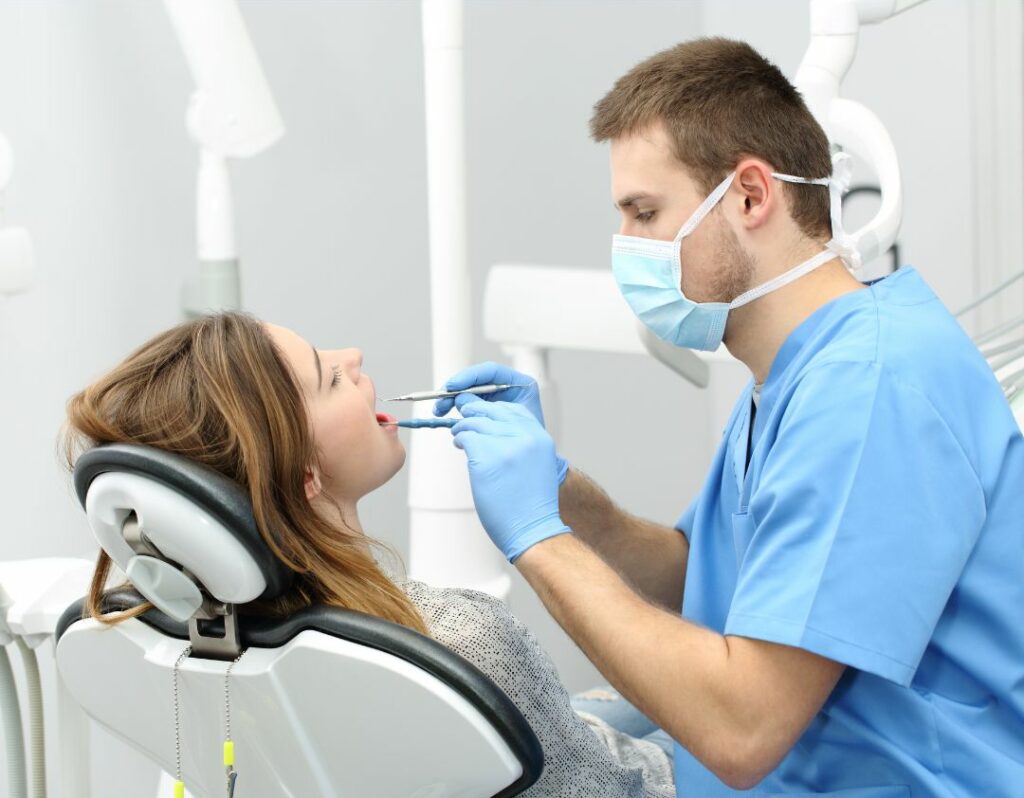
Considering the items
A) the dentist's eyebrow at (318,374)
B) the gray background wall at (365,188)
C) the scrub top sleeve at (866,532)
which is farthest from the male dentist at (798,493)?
the gray background wall at (365,188)

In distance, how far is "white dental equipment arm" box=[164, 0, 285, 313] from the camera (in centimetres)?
175

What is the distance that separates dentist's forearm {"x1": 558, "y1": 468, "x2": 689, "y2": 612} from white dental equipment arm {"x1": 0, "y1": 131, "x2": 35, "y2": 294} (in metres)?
0.78

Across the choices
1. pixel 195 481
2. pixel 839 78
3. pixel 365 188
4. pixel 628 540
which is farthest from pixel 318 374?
pixel 365 188

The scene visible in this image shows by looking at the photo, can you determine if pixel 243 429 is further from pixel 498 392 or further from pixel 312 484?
pixel 498 392

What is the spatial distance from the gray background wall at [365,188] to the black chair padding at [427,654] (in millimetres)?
Answer: 836

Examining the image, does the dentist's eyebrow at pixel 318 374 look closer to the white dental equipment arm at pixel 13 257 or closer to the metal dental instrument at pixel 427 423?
the metal dental instrument at pixel 427 423

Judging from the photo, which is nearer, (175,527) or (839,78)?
(175,527)

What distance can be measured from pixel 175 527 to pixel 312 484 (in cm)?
29

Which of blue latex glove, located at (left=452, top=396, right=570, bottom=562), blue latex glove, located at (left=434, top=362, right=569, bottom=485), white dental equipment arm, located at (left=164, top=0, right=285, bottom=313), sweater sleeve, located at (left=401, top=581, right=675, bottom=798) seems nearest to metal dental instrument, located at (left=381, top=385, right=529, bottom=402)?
blue latex glove, located at (left=434, top=362, right=569, bottom=485)

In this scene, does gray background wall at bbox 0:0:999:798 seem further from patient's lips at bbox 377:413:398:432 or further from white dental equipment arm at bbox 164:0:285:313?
patient's lips at bbox 377:413:398:432

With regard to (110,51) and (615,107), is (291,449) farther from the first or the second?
(110,51)

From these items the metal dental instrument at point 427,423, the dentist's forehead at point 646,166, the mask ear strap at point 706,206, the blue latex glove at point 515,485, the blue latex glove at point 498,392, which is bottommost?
the blue latex glove at point 515,485

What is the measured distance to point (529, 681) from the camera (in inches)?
50.3

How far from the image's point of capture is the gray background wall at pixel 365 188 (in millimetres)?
2059
